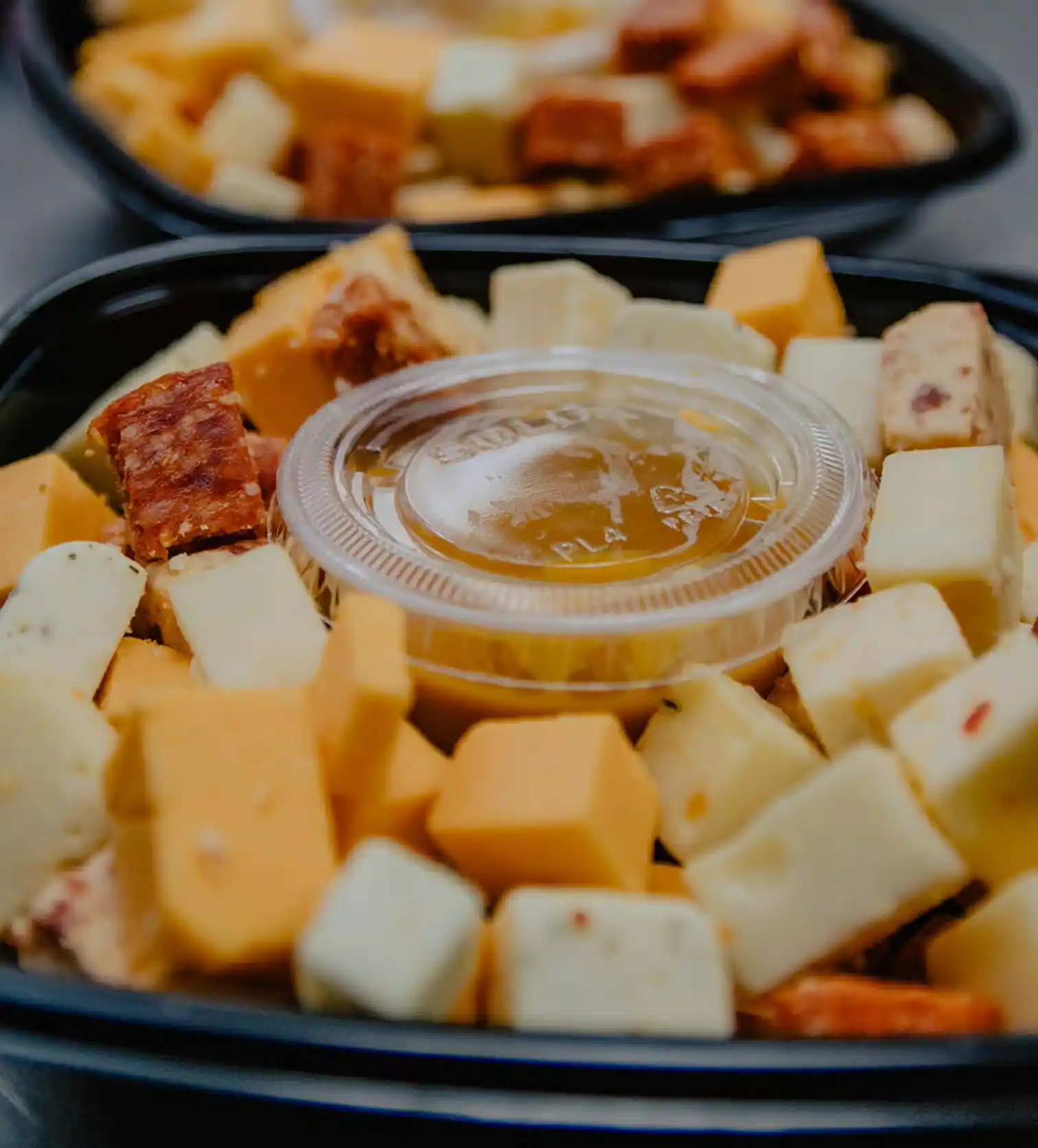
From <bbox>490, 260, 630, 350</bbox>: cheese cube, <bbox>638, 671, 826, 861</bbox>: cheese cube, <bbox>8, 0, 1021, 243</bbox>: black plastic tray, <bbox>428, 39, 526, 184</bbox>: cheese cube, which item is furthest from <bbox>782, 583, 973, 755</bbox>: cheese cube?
<bbox>428, 39, 526, 184</bbox>: cheese cube

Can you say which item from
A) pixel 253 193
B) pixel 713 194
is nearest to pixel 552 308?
pixel 713 194

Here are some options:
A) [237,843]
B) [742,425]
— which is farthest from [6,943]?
[742,425]

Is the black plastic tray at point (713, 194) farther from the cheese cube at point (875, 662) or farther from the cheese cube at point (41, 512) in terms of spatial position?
the cheese cube at point (875, 662)

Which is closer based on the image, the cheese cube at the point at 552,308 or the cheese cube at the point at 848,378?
the cheese cube at the point at 848,378

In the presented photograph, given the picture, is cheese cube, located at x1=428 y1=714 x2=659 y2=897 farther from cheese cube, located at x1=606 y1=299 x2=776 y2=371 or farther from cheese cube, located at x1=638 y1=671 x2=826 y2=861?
cheese cube, located at x1=606 y1=299 x2=776 y2=371

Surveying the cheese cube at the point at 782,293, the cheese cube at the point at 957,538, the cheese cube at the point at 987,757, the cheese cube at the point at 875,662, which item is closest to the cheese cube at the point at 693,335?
the cheese cube at the point at 782,293

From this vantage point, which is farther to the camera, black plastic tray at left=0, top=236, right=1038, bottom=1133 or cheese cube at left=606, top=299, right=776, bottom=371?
cheese cube at left=606, top=299, right=776, bottom=371

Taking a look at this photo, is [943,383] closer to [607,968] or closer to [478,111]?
[607,968]
